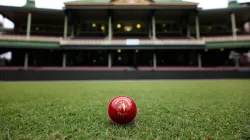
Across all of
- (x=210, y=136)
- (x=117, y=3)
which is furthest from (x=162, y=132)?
(x=117, y=3)

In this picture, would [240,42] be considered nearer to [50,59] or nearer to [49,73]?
[49,73]

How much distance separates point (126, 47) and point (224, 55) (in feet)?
56.0

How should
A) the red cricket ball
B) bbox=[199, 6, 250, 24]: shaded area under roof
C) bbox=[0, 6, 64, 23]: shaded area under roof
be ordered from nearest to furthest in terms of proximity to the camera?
the red cricket ball → bbox=[0, 6, 64, 23]: shaded area under roof → bbox=[199, 6, 250, 24]: shaded area under roof

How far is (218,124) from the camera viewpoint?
2.22 meters

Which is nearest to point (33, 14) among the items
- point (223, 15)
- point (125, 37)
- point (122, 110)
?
point (125, 37)

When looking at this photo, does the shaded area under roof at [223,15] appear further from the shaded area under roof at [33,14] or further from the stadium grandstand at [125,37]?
the shaded area under roof at [33,14]

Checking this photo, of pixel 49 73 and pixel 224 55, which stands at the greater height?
pixel 224 55

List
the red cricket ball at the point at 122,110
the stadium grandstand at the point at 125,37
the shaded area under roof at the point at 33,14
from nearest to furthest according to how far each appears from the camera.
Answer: the red cricket ball at the point at 122,110, the stadium grandstand at the point at 125,37, the shaded area under roof at the point at 33,14

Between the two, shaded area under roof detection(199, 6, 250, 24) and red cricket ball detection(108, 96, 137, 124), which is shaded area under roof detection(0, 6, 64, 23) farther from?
red cricket ball detection(108, 96, 137, 124)

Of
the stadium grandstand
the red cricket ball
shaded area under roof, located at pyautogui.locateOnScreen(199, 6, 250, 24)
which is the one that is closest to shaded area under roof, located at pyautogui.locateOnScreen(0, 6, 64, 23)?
the stadium grandstand

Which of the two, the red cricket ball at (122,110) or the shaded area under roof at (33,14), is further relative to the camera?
the shaded area under roof at (33,14)

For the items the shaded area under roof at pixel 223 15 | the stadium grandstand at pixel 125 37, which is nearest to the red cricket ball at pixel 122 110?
the stadium grandstand at pixel 125 37

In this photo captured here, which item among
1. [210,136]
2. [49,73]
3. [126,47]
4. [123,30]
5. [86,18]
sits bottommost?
[210,136]

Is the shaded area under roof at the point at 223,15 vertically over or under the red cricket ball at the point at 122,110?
over
